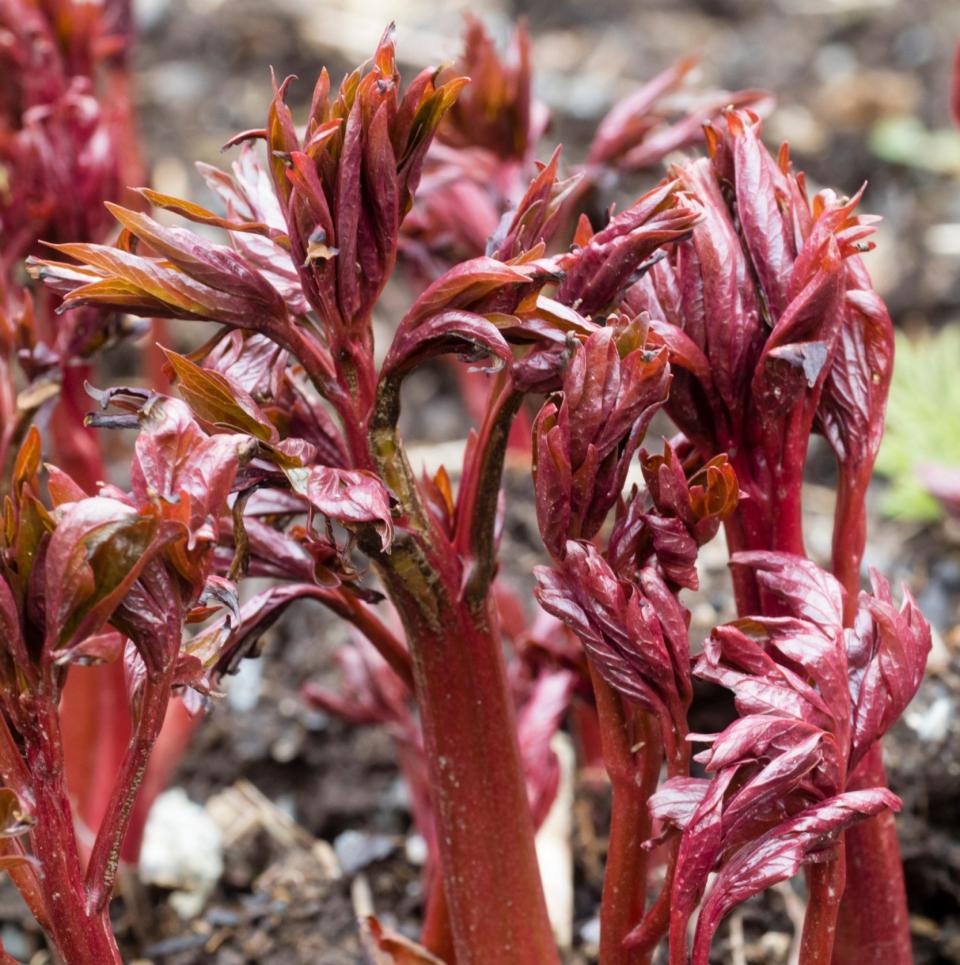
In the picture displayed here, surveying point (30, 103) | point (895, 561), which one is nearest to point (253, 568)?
point (30, 103)

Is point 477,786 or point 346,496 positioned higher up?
point 346,496

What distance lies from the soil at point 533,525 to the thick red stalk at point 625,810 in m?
0.31

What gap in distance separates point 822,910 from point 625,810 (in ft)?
0.51

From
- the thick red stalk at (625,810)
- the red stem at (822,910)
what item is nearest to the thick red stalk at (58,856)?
the thick red stalk at (625,810)

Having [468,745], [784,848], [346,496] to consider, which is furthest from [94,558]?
[784,848]

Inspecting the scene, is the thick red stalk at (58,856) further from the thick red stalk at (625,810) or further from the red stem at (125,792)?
the thick red stalk at (625,810)

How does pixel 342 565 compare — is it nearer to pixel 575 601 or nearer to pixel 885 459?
pixel 575 601

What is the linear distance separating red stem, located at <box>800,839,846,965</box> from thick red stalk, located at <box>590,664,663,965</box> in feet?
0.40

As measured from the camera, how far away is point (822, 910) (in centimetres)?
92

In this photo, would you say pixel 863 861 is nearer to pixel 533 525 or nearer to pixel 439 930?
pixel 439 930

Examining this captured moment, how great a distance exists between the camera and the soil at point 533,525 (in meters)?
1.52

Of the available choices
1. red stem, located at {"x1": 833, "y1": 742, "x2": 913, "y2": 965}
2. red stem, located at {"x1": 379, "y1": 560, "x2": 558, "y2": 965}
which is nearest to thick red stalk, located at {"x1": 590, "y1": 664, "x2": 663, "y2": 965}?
red stem, located at {"x1": 379, "y1": 560, "x2": 558, "y2": 965}

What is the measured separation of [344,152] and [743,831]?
0.54 meters

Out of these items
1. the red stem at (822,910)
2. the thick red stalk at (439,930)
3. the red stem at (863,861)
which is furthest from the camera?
the thick red stalk at (439,930)
